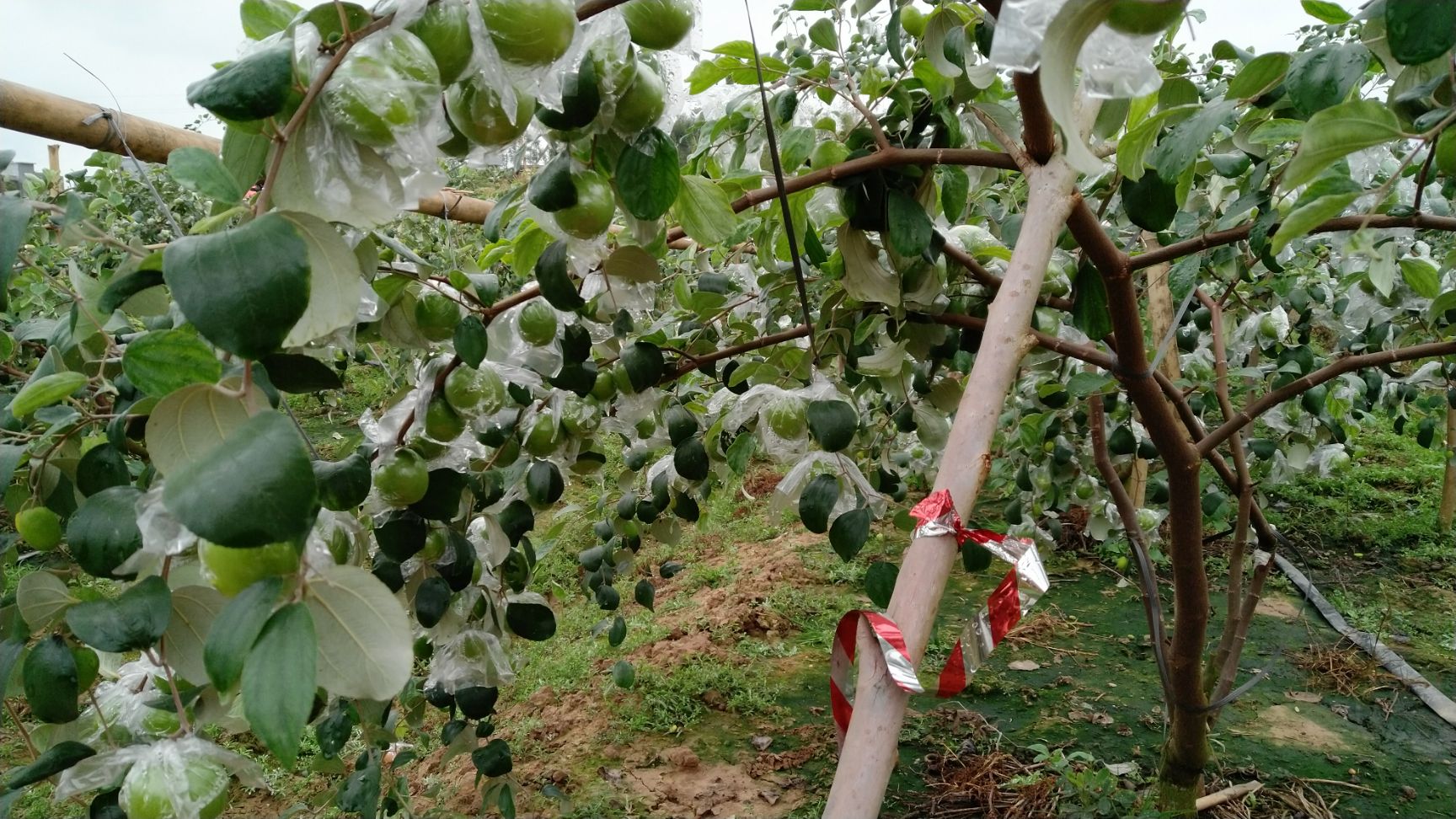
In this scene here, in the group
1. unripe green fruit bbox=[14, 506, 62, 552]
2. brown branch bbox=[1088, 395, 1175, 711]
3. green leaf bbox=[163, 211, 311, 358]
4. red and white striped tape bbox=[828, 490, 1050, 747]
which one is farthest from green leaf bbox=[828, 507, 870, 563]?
brown branch bbox=[1088, 395, 1175, 711]

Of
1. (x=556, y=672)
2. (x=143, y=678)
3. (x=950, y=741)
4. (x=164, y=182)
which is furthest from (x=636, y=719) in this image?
(x=164, y=182)

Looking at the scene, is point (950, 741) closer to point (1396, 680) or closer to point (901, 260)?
point (1396, 680)

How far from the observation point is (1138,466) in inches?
114

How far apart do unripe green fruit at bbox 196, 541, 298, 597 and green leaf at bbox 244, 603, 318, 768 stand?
5cm

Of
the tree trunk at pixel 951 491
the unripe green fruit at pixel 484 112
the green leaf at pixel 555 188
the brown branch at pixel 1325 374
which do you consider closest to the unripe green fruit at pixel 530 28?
the unripe green fruit at pixel 484 112

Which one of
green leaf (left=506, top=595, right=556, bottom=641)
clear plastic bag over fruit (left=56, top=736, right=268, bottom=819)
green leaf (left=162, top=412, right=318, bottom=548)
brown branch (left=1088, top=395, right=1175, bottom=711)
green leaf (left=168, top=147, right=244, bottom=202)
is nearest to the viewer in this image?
green leaf (left=162, top=412, right=318, bottom=548)

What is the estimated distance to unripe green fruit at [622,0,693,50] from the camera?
1.87ft

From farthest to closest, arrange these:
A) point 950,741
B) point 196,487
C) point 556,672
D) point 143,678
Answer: point 556,672
point 950,741
point 143,678
point 196,487

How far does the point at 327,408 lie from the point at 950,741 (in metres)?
4.73

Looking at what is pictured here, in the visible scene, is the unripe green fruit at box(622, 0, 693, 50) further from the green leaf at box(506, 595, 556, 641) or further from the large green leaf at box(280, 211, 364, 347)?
the green leaf at box(506, 595, 556, 641)

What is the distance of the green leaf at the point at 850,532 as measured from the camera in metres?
A: 0.84

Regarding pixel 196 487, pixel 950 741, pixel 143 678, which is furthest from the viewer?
pixel 950 741

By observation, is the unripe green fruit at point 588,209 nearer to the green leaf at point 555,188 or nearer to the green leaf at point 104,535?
the green leaf at point 555,188

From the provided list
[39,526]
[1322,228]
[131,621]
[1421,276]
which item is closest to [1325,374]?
[1421,276]
